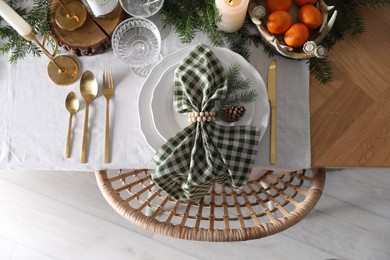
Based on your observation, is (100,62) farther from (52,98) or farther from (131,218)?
(131,218)

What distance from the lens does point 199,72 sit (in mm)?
649

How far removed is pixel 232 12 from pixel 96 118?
1.05 feet

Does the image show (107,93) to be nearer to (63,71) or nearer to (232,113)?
(63,71)

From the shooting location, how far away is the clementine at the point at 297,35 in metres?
0.67

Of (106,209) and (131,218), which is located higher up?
(131,218)

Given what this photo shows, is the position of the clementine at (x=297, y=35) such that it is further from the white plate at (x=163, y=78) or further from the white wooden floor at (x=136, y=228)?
the white wooden floor at (x=136, y=228)

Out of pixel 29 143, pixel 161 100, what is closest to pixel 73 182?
pixel 29 143

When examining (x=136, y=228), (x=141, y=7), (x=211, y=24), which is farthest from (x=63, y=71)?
(x=136, y=228)

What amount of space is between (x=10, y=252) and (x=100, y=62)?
2.95 feet

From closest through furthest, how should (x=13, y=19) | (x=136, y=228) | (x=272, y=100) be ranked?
(x=13, y=19)
(x=272, y=100)
(x=136, y=228)

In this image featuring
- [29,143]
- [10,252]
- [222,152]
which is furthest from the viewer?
[10,252]

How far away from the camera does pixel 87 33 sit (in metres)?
0.73

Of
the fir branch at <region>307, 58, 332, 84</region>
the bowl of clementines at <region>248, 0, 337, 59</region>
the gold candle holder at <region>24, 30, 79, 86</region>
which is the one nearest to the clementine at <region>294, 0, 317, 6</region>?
the bowl of clementines at <region>248, 0, 337, 59</region>

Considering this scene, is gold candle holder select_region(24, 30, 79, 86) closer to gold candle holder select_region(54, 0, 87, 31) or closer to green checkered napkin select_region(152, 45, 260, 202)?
gold candle holder select_region(54, 0, 87, 31)
